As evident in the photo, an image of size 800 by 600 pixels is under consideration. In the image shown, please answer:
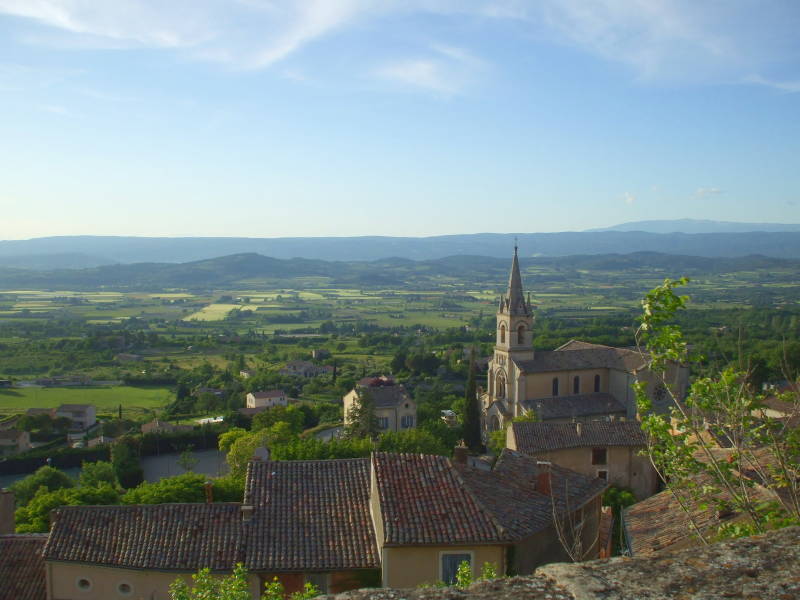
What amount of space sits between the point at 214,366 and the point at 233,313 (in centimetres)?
8514

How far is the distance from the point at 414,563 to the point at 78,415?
52913 millimetres

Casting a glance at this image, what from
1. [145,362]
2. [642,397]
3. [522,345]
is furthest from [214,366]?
[642,397]

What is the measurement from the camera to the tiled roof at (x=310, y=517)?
13508 mm

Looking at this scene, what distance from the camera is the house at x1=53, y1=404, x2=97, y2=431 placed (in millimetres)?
57969

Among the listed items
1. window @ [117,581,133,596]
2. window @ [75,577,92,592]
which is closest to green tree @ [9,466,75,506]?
window @ [75,577,92,592]

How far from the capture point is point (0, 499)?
18453mm

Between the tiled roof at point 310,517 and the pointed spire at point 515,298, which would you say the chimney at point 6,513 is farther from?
the pointed spire at point 515,298

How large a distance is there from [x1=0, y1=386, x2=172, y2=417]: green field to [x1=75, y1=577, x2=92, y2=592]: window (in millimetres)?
52474

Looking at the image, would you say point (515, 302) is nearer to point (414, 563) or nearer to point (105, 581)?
point (414, 563)

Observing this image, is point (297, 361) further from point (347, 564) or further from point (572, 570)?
point (572, 570)

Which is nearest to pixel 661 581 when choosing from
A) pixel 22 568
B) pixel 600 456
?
pixel 22 568

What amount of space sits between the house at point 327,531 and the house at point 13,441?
40431mm

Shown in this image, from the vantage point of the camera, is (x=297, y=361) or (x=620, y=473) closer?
(x=620, y=473)

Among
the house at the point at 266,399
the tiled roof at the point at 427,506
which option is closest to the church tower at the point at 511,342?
the house at the point at 266,399
